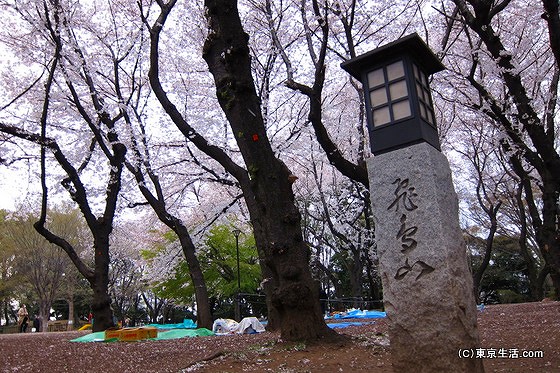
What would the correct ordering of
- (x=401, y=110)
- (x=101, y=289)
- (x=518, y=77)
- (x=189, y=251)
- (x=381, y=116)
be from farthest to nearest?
(x=189, y=251) → (x=101, y=289) → (x=518, y=77) → (x=381, y=116) → (x=401, y=110)

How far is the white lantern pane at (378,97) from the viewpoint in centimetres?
459

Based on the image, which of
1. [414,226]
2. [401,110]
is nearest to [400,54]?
[401,110]

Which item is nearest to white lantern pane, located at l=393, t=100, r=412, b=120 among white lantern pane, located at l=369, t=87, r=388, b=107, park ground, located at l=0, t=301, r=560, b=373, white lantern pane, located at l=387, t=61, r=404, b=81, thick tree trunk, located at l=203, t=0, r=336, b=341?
white lantern pane, located at l=369, t=87, r=388, b=107

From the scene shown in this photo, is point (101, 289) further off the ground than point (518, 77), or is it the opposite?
point (518, 77)

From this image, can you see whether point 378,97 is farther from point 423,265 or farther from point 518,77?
point 518,77

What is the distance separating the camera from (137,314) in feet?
121

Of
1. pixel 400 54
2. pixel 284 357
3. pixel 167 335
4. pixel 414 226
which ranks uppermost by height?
pixel 400 54

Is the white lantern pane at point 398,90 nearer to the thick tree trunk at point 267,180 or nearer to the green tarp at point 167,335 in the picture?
the thick tree trunk at point 267,180

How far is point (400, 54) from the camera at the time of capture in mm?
4594

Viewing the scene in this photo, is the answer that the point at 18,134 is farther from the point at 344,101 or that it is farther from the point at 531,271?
the point at 531,271

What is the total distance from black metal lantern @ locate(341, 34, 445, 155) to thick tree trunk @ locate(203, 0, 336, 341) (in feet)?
6.21

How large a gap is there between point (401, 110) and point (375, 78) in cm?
55

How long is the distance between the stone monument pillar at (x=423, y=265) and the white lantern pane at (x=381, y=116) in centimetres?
39

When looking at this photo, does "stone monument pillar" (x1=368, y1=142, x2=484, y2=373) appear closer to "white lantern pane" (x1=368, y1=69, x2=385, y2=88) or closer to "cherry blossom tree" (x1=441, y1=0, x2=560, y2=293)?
"white lantern pane" (x1=368, y1=69, x2=385, y2=88)
